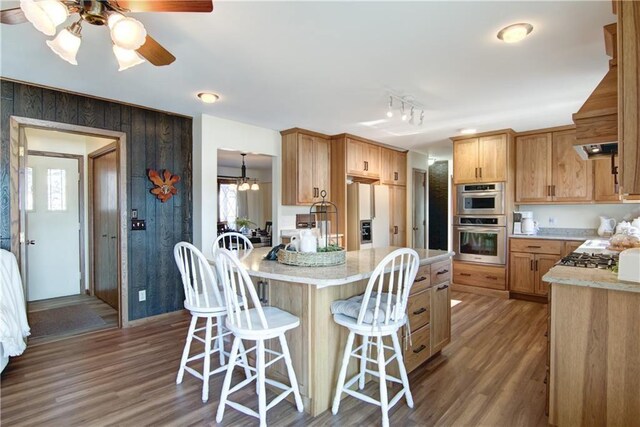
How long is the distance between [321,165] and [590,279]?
3581mm

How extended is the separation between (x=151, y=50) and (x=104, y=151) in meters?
2.84

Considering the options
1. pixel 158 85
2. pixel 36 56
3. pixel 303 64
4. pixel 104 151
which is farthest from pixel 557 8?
pixel 104 151

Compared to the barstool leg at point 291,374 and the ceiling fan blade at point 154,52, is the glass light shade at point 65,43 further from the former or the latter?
the barstool leg at point 291,374

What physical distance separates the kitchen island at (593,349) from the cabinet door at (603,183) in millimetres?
3133

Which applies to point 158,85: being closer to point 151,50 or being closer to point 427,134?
point 151,50

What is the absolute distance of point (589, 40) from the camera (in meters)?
2.28

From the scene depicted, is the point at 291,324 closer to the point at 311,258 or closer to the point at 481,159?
the point at 311,258

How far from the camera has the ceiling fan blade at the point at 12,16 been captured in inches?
62.9

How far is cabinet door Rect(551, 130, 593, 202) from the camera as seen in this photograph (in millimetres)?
4520

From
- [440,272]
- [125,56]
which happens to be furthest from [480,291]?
[125,56]

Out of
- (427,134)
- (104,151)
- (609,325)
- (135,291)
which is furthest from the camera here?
(427,134)

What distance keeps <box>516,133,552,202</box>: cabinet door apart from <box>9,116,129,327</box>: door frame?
5.06m

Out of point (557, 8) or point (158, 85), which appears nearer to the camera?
point (557, 8)

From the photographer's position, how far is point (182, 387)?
243 cm
